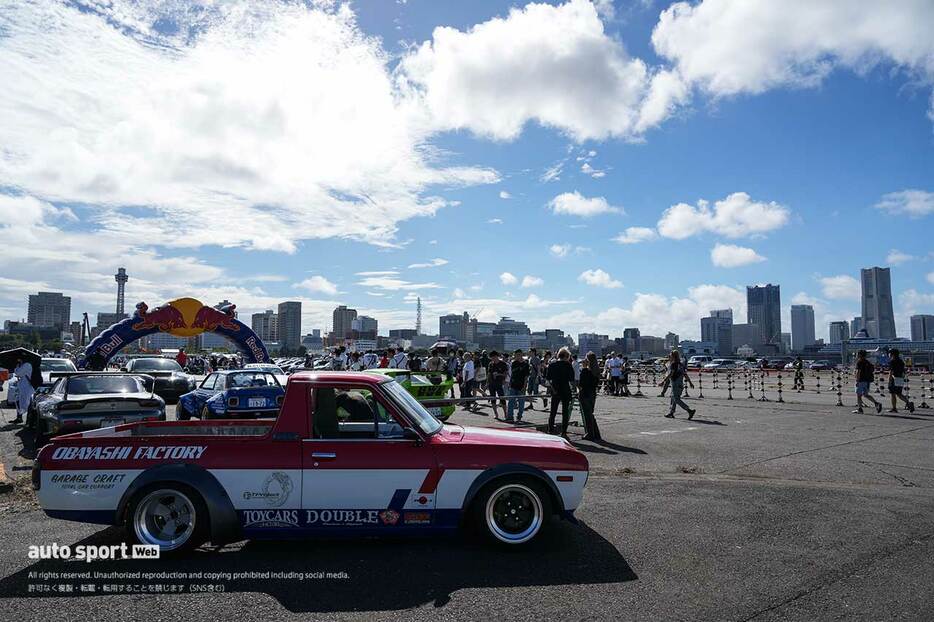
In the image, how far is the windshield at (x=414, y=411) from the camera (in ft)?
18.9

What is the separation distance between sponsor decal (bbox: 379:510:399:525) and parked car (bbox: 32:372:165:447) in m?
6.61

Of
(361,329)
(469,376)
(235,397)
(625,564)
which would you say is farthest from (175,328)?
(361,329)

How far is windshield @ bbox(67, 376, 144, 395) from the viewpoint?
11.9 m

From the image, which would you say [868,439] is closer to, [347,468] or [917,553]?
[917,553]

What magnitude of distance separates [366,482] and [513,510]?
4.44ft

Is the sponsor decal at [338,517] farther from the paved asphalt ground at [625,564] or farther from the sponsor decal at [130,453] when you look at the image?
the sponsor decal at [130,453]

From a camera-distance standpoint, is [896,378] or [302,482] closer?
[302,482]

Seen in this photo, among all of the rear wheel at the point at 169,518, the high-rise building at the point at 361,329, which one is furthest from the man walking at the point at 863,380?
the high-rise building at the point at 361,329

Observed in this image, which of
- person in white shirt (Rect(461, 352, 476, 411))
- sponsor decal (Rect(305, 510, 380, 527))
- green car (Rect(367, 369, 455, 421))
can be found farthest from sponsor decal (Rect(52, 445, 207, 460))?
person in white shirt (Rect(461, 352, 476, 411))

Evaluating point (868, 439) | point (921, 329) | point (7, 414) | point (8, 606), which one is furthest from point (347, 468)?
point (921, 329)

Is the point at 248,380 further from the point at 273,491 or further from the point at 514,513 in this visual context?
the point at 514,513

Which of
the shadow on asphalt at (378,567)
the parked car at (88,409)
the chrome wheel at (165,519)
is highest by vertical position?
the parked car at (88,409)

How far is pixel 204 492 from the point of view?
527 cm

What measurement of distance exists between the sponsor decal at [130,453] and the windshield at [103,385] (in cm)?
730
